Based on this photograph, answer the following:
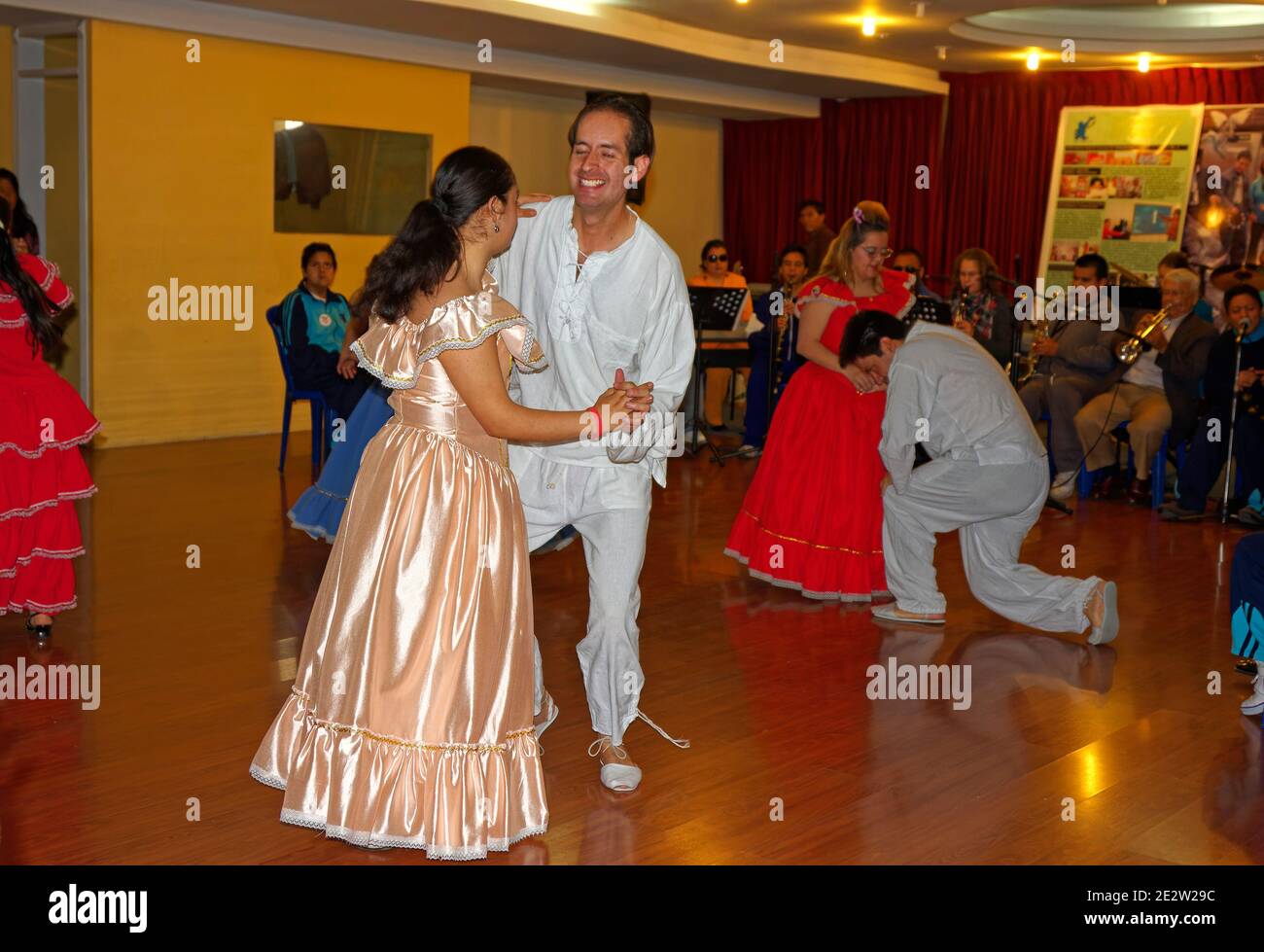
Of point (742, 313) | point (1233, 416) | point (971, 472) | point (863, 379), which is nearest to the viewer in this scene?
point (971, 472)

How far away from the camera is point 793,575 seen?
5.91 metres

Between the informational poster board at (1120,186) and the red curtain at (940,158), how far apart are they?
7.2 inches

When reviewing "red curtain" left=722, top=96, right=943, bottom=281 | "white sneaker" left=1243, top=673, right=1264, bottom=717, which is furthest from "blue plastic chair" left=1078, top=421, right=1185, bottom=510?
"red curtain" left=722, top=96, right=943, bottom=281

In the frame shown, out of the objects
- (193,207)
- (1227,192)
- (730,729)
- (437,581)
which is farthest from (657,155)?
(437,581)

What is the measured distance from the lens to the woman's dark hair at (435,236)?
307 centimetres

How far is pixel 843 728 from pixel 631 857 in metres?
1.20

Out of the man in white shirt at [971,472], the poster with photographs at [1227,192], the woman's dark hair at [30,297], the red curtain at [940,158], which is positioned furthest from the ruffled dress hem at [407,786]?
the red curtain at [940,158]

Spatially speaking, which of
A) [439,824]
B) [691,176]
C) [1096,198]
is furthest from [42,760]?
[691,176]

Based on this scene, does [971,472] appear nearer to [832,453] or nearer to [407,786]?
[832,453]

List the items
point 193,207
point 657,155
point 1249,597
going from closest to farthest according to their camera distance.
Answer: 1. point 1249,597
2. point 193,207
3. point 657,155

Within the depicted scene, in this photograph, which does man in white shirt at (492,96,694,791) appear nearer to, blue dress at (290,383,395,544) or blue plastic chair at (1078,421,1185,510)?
blue dress at (290,383,395,544)

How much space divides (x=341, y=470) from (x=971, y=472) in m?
2.74

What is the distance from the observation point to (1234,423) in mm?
8125

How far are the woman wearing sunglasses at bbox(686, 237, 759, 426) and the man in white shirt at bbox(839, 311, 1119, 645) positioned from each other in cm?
467
